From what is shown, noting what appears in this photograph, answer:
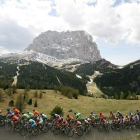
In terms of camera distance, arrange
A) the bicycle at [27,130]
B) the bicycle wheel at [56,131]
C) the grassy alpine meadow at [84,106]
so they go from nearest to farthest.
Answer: the bicycle at [27,130] → the bicycle wheel at [56,131] → the grassy alpine meadow at [84,106]

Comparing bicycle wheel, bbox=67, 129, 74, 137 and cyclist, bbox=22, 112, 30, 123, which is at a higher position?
cyclist, bbox=22, 112, 30, 123

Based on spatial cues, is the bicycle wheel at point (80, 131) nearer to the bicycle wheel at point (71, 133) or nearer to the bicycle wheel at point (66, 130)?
the bicycle wheel at point (71, 133)

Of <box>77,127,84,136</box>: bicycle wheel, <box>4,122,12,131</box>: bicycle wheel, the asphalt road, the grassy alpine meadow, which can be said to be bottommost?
the grassy alpine meadow

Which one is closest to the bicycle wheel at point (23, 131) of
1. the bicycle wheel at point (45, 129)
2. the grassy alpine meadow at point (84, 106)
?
the bicycle wheel at point (45, 129)

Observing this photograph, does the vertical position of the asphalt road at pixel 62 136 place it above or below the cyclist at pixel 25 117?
below

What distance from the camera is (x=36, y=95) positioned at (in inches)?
3019

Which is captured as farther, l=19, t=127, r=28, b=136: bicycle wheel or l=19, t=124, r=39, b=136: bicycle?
l=19, t=127, r=28, b=136: bicycle wheel

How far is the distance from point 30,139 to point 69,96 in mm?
71081

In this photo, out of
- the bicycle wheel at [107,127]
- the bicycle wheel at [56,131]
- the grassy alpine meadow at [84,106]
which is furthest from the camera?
the grassy alpine meadow at [84,106]

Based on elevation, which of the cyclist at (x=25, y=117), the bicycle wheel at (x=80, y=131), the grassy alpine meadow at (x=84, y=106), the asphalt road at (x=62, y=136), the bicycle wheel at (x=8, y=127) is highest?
the cyclist at (x=25, y=117)

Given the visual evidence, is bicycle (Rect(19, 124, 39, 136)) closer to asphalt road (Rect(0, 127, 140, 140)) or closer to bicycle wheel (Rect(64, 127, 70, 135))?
asphalt road (Rect(0, 127, 140, 140))

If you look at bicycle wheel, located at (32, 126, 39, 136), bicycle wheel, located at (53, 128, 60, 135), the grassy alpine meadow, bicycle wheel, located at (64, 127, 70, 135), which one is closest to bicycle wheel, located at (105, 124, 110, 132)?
bicycle wheel, located at (64, 127, 70, 135)

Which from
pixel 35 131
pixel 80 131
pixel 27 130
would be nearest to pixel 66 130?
pixel 80 131

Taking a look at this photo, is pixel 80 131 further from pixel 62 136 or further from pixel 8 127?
pixel 8 127
